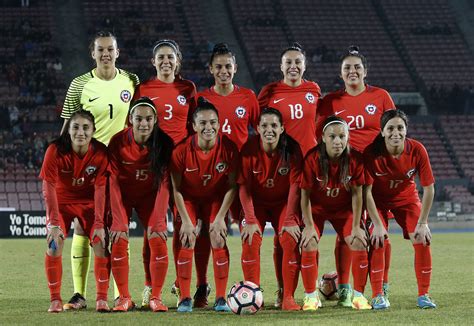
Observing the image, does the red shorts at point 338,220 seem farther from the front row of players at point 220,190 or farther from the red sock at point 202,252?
the red sock at point 202,252

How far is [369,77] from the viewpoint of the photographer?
2877 centimetres

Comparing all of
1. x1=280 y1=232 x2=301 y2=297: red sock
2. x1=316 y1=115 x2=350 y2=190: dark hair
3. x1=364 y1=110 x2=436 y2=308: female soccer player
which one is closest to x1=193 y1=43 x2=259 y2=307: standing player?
x1=280 y1=232 x2=301 y2=297: red sock

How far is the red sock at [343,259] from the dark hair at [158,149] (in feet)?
4.88

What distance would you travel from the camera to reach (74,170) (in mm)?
6465

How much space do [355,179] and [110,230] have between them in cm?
182

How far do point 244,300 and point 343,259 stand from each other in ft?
3.30

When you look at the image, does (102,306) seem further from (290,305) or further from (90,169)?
(290,305)

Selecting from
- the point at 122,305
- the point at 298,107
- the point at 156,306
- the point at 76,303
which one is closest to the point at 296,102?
the point at 298,107

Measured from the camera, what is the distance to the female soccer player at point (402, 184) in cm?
641

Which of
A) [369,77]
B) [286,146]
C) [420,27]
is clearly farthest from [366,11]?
[286,146]

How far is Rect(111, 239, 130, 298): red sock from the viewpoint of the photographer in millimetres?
6312

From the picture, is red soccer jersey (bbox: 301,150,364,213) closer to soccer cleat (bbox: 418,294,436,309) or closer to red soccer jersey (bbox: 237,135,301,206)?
red soccer jersey (bbox: 237,135,301,206)

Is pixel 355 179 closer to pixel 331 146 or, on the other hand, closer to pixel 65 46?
pixel 331 146

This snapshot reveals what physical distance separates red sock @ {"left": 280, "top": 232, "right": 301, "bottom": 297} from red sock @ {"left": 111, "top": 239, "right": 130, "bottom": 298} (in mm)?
1158
